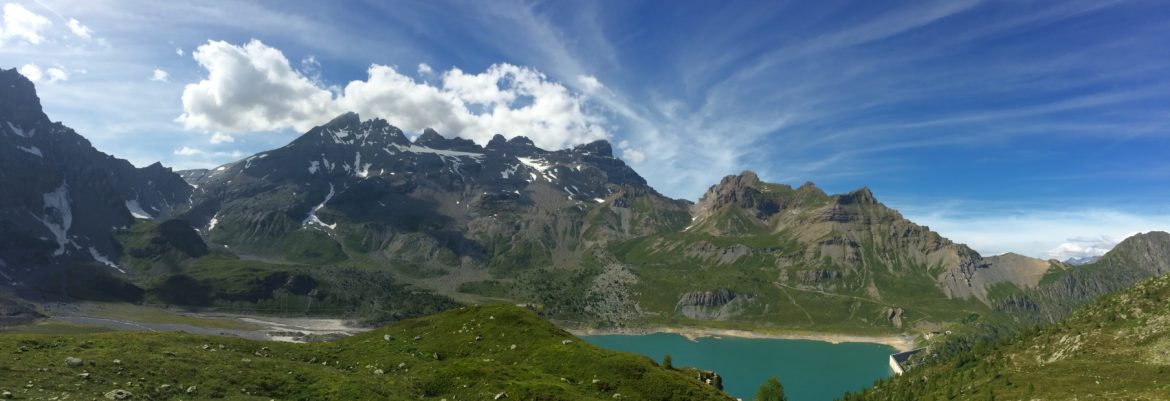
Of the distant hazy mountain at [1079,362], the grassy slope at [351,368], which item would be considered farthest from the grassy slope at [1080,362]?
the grassy slope at [351,368]

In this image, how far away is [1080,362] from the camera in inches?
3639

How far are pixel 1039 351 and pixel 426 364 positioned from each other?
121565 mm

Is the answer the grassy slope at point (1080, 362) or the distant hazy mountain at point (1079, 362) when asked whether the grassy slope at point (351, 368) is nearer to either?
the distant hazy mountain at point (1079, 362)

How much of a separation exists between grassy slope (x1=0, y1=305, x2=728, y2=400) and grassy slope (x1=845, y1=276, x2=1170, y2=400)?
64.1m

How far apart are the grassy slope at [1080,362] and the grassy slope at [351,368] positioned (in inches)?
2525

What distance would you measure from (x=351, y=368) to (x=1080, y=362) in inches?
4411

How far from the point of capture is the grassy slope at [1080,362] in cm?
→ 7794

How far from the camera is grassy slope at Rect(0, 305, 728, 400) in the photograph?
3741 centimetres

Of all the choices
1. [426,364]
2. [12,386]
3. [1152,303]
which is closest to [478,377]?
[426,364]

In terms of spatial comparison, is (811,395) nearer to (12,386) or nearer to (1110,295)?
(1110,295)

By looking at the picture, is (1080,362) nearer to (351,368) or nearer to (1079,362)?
(1079,362)

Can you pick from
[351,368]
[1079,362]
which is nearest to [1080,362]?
[1079,362]

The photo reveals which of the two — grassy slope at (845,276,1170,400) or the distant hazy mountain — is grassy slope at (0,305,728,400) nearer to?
the distant hazy mountain

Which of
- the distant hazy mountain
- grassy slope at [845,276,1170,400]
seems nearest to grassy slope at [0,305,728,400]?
the distant hazy mountain
